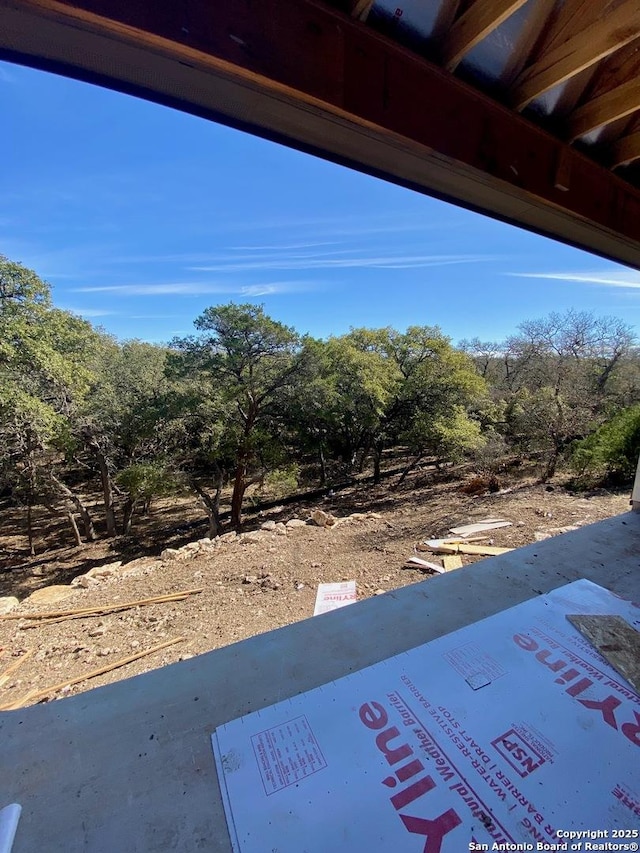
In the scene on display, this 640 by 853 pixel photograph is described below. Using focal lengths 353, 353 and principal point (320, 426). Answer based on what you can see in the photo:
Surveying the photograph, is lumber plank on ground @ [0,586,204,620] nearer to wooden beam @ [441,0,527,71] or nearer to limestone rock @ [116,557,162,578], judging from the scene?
limestone rock @ [116,557,162,578]

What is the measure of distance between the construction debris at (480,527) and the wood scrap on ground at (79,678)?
3445 mm

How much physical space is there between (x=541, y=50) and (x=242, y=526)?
813cm

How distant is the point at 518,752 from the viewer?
0.89 m

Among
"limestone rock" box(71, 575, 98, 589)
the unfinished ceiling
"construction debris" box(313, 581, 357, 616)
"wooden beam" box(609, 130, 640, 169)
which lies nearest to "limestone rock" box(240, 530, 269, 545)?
"construction debris" box(313, 581, 357, 616)

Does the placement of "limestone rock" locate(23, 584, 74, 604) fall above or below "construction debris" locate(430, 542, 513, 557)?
below

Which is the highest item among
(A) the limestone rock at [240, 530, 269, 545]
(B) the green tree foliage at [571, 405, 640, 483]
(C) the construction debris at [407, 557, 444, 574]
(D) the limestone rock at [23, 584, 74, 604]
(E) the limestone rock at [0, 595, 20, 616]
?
(B) the green tree foliage at [571, 405, 640, 483]

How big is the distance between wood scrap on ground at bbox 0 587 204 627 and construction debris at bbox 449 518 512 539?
326 centimetres

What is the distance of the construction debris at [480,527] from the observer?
4543 millimetres

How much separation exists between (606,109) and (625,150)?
1.32 ft

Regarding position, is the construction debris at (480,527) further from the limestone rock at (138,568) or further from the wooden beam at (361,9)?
the wooden beam at (361,9)

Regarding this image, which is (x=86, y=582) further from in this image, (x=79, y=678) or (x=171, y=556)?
(x=79, y=678)

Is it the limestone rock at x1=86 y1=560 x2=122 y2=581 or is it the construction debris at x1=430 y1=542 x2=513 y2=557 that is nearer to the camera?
the construction debris at x1=430 y1=542 x2=513 y2=557

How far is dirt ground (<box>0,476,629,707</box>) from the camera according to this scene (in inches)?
116

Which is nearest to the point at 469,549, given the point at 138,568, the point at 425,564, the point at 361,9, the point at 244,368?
the point at 425,564
